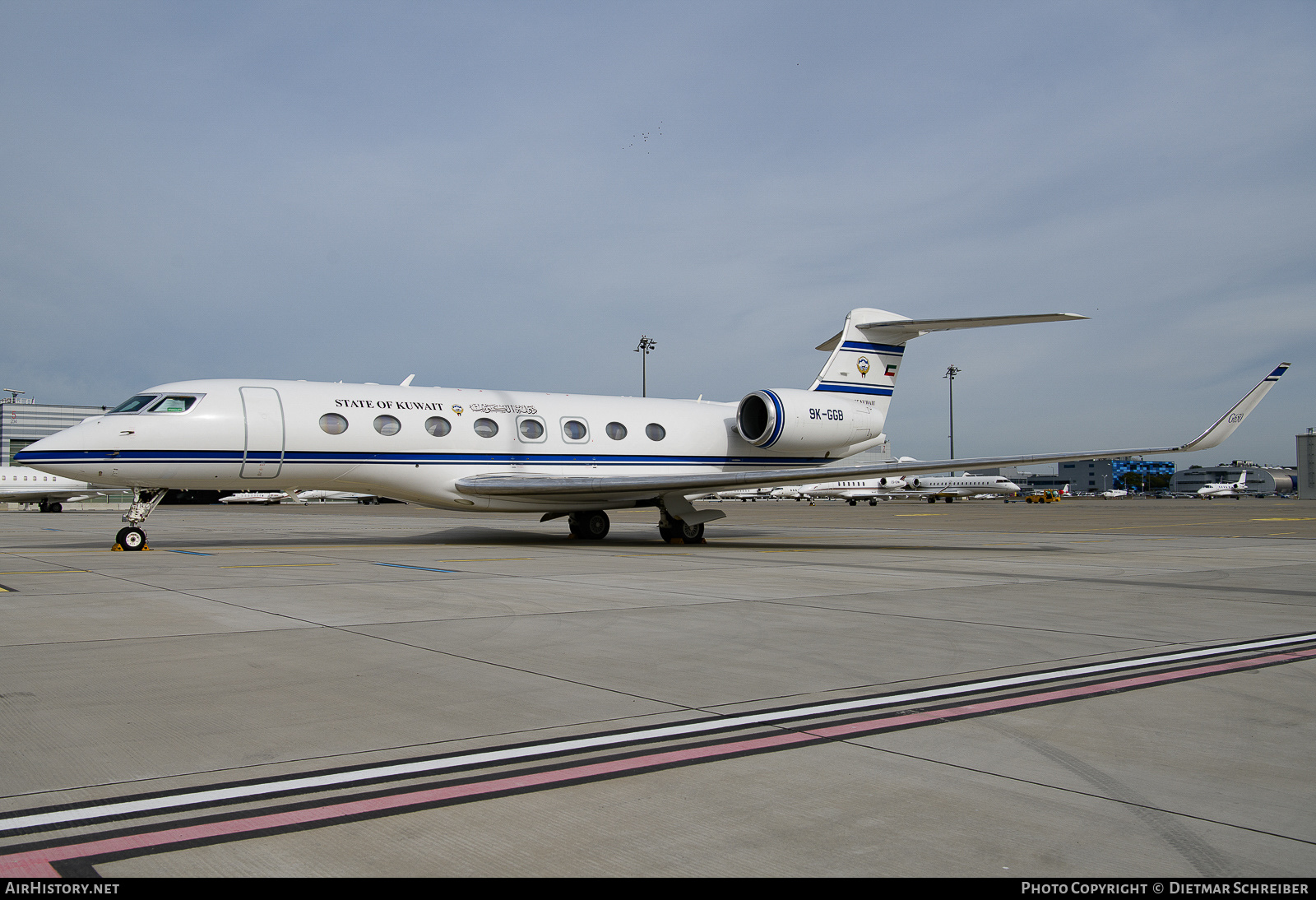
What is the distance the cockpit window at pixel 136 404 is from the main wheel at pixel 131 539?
2.08 meters

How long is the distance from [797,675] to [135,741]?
3.61 meters

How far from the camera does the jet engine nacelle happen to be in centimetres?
2095

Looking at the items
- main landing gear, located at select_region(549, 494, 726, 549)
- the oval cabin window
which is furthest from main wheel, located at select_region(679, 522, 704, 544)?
the oval cabin window

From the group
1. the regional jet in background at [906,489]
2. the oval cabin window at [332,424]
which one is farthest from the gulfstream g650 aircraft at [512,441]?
the regional jet in background at [906,489]

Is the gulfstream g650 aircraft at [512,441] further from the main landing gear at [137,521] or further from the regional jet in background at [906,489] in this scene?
the regional jet in background at [906,489]

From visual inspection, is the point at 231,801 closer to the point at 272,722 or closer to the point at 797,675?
the point at 272,722

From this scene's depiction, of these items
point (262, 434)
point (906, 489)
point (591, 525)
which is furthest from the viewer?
point (906, 489)

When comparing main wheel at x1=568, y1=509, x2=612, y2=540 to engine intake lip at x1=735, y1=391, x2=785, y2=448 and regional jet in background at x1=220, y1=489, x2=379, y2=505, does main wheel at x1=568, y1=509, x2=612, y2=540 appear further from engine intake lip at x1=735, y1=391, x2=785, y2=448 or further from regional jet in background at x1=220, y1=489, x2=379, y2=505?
regional jet in background at x1=220, y1=489, x2=379, y2=505

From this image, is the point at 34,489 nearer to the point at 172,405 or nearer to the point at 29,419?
the point at 172,405

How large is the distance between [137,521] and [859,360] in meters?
15.5

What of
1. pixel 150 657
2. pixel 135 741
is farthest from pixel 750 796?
pixel 150 657

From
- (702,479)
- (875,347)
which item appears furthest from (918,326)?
(702,479)

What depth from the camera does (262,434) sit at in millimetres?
16719

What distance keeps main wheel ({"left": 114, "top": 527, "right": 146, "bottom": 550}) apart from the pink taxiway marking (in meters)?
14.9
